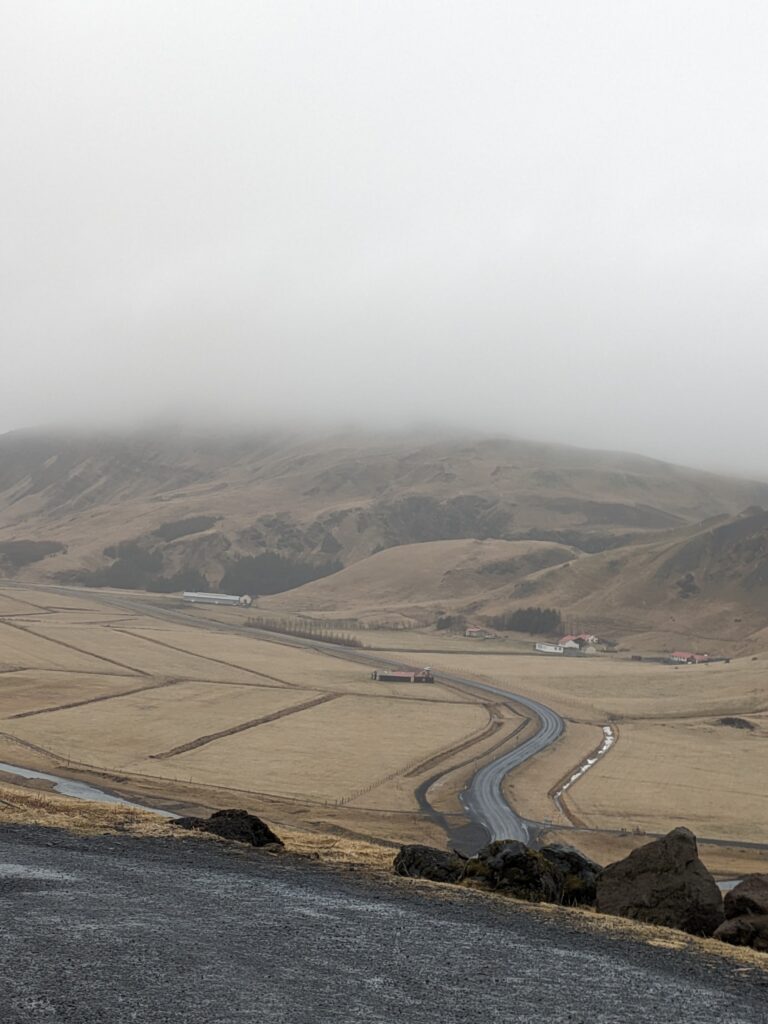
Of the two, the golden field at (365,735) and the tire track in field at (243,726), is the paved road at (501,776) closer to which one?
the golden field at (365,735)

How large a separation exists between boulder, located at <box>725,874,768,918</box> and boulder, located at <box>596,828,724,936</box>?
0.28 meters

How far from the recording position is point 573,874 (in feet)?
75.3

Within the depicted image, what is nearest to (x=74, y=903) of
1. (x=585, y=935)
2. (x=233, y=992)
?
(x=233, y=992)

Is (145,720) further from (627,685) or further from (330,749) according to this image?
(627,685)

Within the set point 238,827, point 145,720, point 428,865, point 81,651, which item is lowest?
point 81,651

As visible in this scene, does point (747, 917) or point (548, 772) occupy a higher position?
point (747, 917)

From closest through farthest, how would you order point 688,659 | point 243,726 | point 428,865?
point 428,865 < point 243,726 < point 688,659

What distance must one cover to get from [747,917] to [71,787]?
60.6m

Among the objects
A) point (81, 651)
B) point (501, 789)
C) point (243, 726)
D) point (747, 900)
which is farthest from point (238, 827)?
point (81, 651)

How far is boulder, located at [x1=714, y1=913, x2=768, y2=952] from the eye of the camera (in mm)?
18625

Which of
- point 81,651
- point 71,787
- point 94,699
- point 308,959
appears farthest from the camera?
point 81,651

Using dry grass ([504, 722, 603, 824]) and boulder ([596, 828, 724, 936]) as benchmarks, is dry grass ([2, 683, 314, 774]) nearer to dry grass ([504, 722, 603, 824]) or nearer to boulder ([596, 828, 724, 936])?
dry grass ([504, 722, 603, 824])

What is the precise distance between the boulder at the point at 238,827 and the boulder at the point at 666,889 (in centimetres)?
917

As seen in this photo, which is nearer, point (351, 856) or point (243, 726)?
point (351, 856)
